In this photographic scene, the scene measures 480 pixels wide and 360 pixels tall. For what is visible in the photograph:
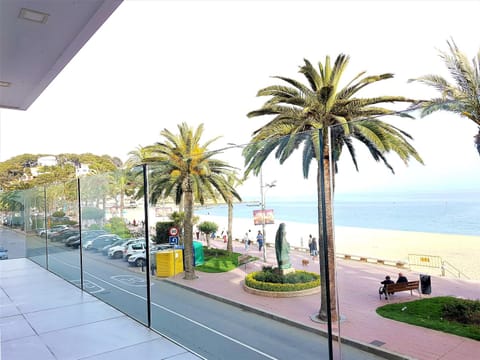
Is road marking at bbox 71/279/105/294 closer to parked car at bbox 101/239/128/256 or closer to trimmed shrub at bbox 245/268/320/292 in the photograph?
parked car at bbox 101/239/128/256

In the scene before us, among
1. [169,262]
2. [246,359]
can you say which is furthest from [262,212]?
[169,262]

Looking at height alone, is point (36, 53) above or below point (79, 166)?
below

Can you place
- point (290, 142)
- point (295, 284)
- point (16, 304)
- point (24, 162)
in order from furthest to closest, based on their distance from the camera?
point (24, 162)
point (16, 304)
point (295, 284)
point (290, 142)

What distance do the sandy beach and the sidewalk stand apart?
0.42 ft

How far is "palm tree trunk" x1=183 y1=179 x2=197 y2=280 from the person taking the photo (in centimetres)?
579

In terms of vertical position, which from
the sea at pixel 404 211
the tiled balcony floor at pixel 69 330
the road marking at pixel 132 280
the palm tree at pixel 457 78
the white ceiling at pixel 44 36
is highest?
the palm tree at pixel 457 78

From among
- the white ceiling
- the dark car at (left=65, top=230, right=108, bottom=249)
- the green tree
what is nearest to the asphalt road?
the dark car at (left=65, top=230, right=108, bottom=249)

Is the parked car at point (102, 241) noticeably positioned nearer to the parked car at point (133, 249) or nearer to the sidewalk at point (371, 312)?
the parked car at point (133, 249)

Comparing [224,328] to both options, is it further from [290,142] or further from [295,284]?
[290,142]

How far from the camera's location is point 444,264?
9.92 feet

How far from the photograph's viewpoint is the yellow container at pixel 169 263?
5.96m

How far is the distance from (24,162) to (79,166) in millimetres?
11393

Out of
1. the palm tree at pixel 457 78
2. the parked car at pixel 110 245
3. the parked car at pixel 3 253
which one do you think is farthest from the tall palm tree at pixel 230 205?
the parked car at pixel 3 253

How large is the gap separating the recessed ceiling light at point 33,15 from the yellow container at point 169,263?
3759mm
